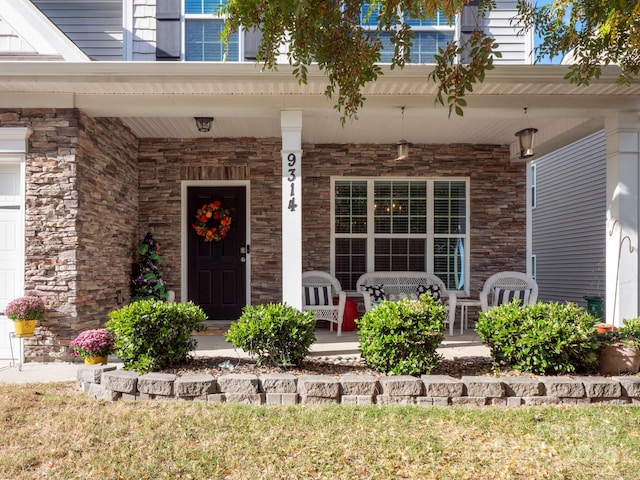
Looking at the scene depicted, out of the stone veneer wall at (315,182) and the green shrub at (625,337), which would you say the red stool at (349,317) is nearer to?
the stone veneer wall at (315,182)

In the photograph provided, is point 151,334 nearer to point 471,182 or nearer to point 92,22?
point 92,22

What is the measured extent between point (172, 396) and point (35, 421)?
911 millimetres

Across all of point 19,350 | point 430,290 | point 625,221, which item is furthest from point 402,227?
point 19,350

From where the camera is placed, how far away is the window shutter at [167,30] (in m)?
6.37

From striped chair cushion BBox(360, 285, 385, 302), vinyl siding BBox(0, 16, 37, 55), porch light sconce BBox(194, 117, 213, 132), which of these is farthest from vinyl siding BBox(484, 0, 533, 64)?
vinyl siding BBox(0, 16, 37, 55)

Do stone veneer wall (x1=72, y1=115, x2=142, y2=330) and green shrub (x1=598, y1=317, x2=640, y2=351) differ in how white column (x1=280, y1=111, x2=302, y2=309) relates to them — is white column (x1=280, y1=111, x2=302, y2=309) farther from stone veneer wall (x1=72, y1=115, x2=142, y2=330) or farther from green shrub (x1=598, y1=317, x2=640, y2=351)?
green shrub (x1=598, y1=317, x2=640, y2=351)

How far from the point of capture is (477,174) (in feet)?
25.9

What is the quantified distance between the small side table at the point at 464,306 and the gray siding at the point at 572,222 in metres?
3.73

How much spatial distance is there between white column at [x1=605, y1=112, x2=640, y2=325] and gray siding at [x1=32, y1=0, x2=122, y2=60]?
6145 millimetres

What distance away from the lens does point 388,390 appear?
380cm

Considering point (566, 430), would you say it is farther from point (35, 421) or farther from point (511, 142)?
point (511, 142)

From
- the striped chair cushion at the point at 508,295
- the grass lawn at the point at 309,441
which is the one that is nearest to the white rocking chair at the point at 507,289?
the striped chair cushion at the point at 508,295

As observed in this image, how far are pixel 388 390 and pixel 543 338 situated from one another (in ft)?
4.22

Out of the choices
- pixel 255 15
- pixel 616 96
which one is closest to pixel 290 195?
pixel 255 15
